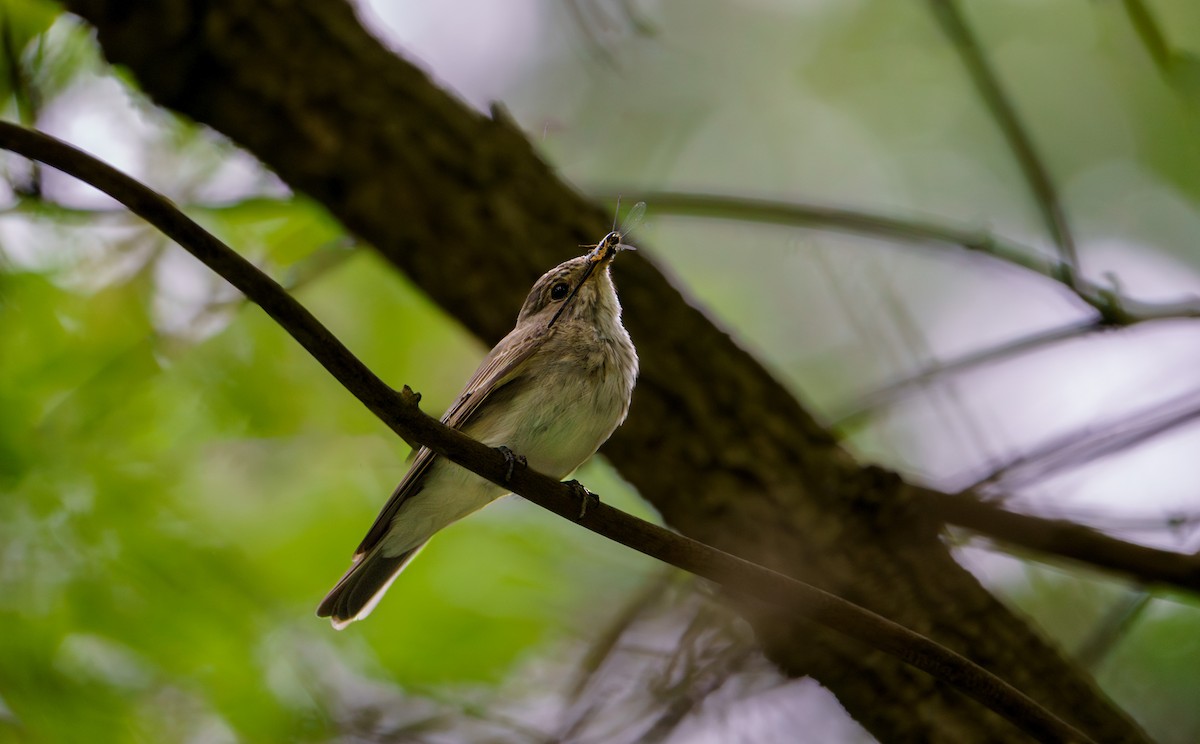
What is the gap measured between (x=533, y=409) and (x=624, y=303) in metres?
0.79

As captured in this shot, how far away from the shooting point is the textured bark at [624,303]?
4164mm

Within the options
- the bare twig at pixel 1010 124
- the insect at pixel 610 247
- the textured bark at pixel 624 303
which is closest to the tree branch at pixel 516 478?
the textured bark at pixel 624 303

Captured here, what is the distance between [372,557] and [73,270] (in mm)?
2155

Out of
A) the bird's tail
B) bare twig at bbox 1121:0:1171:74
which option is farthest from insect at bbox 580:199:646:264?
bare twig at bbox 1121:0:1171:74

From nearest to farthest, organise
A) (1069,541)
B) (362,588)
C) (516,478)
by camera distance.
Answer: (516,478)
(1069,541)
(362,588)

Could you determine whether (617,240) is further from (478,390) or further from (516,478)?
(516,478)

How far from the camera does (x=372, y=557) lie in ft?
15.1

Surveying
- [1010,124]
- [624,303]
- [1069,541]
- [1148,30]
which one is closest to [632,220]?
[624,303]

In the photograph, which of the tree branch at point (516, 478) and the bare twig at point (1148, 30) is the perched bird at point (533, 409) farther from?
the bare twig at point (1148, 30)

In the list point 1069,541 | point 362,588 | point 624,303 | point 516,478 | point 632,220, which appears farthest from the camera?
point 624,303

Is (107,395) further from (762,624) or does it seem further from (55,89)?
(762,624)

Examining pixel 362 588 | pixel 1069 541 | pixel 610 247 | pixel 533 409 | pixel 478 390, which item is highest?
pixel 610 247

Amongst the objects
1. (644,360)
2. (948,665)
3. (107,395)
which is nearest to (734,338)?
(644,360)

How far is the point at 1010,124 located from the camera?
4.66 m
